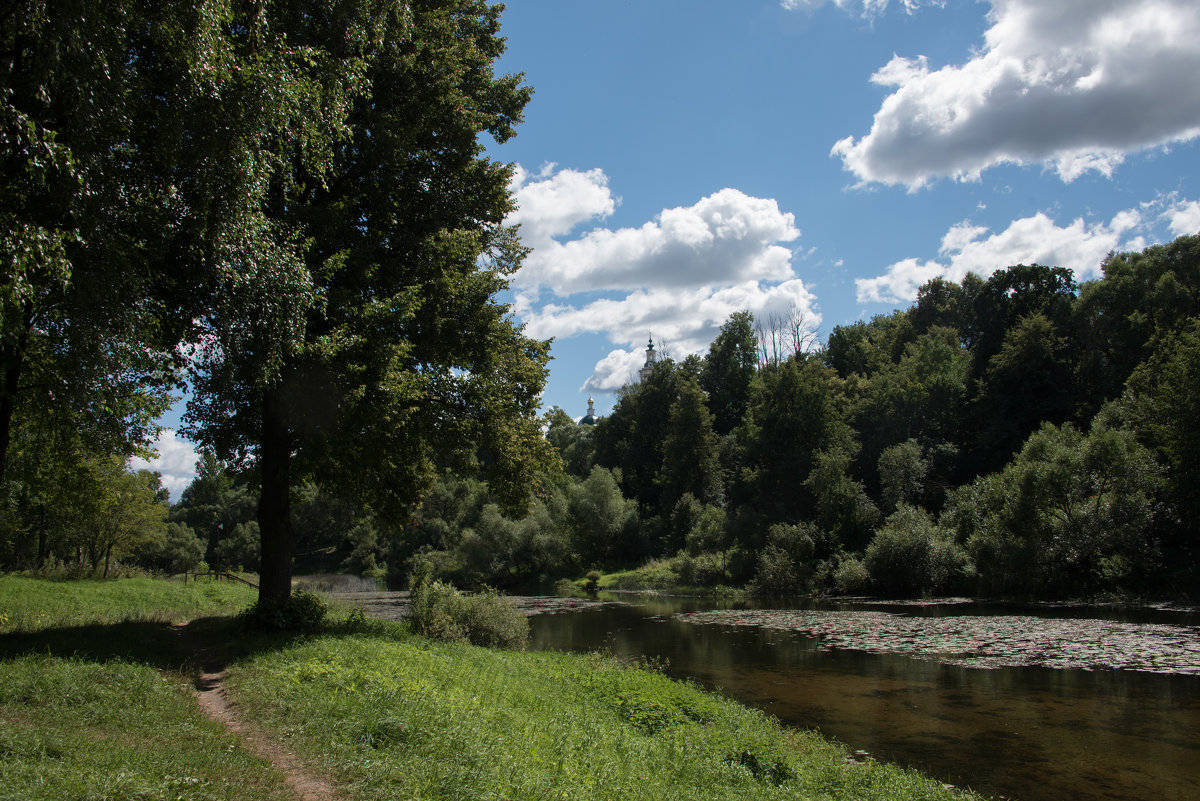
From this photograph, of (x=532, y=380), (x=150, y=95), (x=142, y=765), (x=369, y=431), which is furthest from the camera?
(x=532, y=380)

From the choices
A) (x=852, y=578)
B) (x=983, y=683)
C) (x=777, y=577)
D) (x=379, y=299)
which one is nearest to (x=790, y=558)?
(x=777, y=577)

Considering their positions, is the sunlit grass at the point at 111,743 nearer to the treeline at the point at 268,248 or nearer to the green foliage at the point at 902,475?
the treeline at the point at 268,248

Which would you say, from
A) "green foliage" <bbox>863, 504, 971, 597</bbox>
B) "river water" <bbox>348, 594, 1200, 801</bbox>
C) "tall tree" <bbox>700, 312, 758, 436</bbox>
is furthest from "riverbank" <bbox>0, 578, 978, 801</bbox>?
"tall tree" <bbox>700, 312, 758, 436</bbox>

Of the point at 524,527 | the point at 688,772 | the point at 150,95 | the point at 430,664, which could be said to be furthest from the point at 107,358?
the point at 524,527

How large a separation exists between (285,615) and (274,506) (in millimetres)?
2547

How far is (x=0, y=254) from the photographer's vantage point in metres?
7.22

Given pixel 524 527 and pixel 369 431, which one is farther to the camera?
pixel 524 527

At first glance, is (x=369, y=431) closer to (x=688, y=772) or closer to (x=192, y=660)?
(x=192, y=660)

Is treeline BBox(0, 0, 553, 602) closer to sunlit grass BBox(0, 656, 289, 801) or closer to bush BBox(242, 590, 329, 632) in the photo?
bush BBox(242, 590, 329, 632)

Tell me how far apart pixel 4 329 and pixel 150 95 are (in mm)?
4161

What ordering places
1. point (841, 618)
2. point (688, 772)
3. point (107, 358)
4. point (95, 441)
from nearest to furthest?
point (688, 772) → point (107, 358) → point (95, 441) → point (841, 618)

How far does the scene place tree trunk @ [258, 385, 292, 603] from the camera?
15.7m

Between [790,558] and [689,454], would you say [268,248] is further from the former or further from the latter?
[689,454]

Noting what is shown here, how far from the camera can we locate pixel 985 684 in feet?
52.4
